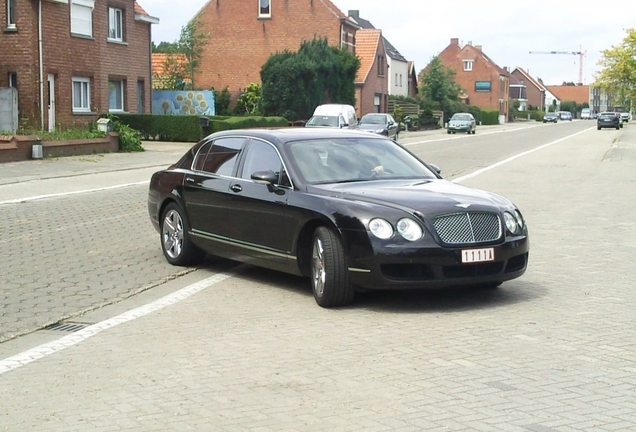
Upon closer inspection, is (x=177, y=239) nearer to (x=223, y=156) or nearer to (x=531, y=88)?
(x=223, y=156)

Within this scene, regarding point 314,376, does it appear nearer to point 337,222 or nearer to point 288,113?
point 337,222

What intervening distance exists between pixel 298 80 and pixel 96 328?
42.9 meters

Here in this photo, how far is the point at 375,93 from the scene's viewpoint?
69.9m

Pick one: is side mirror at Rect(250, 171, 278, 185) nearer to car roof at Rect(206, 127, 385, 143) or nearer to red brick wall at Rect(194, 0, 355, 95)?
car roof at Rect(206, 127, 385, 143)

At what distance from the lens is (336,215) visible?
25.4ft

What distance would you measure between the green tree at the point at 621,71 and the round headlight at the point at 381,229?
281ft

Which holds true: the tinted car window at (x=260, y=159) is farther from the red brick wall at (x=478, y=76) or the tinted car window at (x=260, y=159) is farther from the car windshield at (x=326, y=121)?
the red brick wall at (x=478, y=76)

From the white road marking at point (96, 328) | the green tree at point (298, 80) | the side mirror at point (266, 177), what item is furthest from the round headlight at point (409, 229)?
the green tree at point (298, 80)

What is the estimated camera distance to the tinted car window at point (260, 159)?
8.83 meters

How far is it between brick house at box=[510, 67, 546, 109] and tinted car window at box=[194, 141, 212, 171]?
16432cm

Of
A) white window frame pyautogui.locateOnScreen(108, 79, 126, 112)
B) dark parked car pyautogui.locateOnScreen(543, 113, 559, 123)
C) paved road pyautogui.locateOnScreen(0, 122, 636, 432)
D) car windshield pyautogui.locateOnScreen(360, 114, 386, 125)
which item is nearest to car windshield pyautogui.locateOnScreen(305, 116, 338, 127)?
car windshield pyautogui.locateOnScreen(360, 114, 386, 125)

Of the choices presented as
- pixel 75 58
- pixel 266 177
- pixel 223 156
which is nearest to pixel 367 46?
pixel 75 58

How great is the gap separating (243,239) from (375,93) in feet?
203

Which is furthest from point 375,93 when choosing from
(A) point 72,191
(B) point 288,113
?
(A) point 72,191
